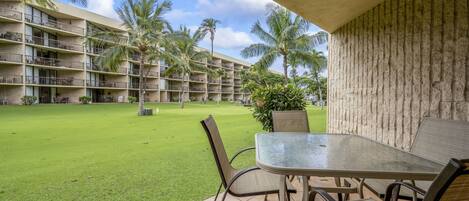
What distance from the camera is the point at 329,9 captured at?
160 inches

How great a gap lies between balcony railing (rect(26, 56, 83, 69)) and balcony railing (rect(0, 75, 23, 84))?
150cm

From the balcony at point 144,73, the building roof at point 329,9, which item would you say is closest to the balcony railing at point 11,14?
the balcony at point 144,73

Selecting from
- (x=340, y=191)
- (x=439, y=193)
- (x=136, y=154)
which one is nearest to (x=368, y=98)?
(x=340, y=191)

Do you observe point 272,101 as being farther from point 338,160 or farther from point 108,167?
point 338,160

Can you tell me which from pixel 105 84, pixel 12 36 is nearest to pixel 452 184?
pixel 12 36

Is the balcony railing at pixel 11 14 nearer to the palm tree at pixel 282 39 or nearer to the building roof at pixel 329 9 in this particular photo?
the palm tree at pixel 282 39

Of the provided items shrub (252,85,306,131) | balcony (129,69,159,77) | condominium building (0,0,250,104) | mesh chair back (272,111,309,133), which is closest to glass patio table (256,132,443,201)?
mesh chair back (272,111,309,133)

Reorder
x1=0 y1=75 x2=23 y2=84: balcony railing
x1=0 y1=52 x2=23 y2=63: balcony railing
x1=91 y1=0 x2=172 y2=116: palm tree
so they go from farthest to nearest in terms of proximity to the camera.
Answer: x1=0 y1=52 x2=23 y2=63: balcony railing < x1=0 y1=75 x2=23 y2=84: balcony railing < x1=91 y1=0 x2=172 y2=116: palm tree

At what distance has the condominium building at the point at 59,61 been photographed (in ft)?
75.4

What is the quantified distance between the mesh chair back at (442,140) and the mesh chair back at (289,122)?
4.79 feet

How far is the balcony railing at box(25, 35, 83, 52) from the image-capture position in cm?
2438

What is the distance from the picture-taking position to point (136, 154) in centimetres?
593

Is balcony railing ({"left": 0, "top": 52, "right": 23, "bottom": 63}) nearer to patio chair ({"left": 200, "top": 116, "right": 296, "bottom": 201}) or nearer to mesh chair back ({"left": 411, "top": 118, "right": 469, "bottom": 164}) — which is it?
patio chair ({"left": 200, "top": 116, "right": 296, "bottom": 201})

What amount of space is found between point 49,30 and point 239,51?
19.3 metres
